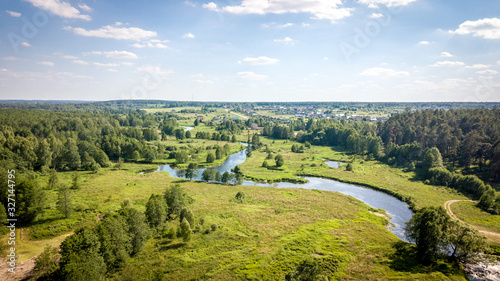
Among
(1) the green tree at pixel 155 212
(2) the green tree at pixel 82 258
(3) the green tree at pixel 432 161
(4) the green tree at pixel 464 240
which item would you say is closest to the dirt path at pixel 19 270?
(2) the green tree at pixel 82 258

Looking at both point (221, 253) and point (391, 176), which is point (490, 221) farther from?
point (221, 253)

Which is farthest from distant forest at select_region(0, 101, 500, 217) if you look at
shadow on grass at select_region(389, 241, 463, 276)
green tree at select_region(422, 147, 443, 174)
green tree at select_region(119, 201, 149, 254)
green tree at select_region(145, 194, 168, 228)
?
Answer: green tree at select_region(119, 201, 149, 254)

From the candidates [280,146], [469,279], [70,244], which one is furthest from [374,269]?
[280,146]

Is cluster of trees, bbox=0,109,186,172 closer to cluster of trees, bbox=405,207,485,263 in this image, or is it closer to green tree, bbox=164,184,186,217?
green tree, bbox=164,184,186,217

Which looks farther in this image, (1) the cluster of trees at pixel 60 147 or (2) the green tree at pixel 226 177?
(2) the green tree at pixel 226 177

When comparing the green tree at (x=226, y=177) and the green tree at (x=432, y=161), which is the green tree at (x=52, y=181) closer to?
the green tree at (x=226, y=177)
